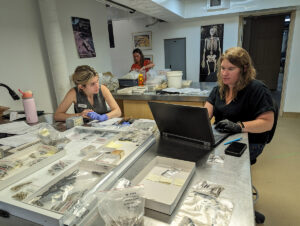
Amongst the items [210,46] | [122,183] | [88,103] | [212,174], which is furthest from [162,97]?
[210,46]

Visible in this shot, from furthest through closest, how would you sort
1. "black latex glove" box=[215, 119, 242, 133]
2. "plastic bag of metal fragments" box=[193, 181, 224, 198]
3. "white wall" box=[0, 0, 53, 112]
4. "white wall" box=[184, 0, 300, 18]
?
"white wall" box=[184, 0, 300, 18] < "white wall" box=[0, 0, 53, 112] < "black latex glove" box=[215, 119, 242, 133] < "plastic bag of metal fragments" box=[193, 181, 224, 198]

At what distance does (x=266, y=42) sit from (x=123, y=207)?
20.8 feet

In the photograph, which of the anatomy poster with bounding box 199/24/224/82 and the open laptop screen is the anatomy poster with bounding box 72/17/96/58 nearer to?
the open laptop screen

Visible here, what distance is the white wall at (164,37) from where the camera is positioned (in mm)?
4309

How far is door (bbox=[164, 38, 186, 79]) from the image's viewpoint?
4785mm

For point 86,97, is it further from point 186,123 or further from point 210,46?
point 210,46

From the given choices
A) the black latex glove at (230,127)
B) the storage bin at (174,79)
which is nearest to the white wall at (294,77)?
the storage bin at (174,79)

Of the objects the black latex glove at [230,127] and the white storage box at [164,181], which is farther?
the black latex glove at [230,127]

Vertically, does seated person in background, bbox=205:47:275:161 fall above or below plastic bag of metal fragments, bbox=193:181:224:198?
above

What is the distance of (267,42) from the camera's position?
5613mm

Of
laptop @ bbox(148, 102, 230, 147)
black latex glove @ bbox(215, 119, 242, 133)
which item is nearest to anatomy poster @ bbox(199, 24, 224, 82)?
black latex glove @ bbox(215, 119, 242, 133)

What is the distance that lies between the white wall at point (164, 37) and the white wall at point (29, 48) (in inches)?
80.3

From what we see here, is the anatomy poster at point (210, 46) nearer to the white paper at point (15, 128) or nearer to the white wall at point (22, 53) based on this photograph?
the white wall at point (22, 53)

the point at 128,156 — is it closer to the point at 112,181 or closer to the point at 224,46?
the point at 112,181
